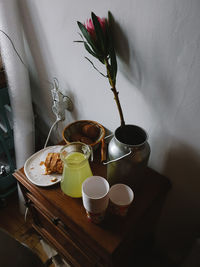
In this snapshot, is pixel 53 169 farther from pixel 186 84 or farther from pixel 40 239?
pixel 40 239

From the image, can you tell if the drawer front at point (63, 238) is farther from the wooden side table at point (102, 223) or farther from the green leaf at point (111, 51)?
the green leaf at point (111, 51)

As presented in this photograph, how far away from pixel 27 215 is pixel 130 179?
98 cm

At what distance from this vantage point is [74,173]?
67cm

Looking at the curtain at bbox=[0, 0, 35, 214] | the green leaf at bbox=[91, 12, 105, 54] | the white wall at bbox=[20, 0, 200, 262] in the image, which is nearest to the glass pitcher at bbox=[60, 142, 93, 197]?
the white wall at bbox=[20, 0, 200, 262]

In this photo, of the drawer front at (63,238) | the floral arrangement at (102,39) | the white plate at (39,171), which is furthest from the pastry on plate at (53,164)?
the floral arrangement at (102,39)

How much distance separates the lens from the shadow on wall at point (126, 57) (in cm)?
65

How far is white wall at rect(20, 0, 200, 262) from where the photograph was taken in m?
0.56

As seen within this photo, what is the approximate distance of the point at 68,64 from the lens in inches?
36.3

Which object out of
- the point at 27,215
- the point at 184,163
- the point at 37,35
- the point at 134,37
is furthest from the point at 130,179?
the point at 27,215

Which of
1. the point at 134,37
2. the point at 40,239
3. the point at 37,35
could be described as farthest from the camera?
the point at 40,239

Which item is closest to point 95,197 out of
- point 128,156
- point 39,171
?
point 128,156

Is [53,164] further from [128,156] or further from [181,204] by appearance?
[181,204]

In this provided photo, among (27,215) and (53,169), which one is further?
(27,215)

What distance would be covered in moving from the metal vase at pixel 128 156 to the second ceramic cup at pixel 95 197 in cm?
6
